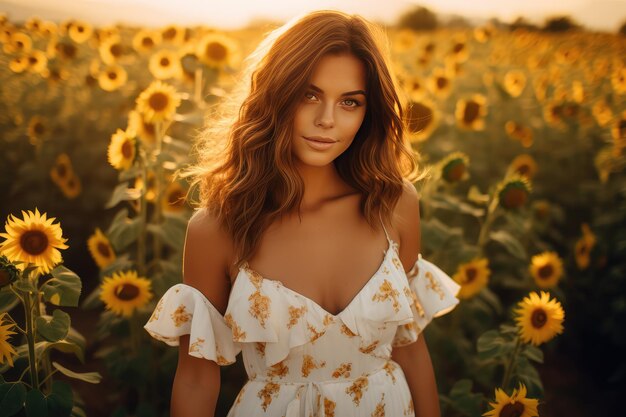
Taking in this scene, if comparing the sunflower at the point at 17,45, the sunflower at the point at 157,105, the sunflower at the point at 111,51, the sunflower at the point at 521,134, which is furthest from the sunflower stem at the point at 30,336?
the sunflower at the point at 521,134

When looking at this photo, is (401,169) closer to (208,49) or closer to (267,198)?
(267,198)

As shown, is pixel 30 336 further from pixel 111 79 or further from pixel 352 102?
pixel 111 79

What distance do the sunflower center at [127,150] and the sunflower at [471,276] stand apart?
1330 millimetres

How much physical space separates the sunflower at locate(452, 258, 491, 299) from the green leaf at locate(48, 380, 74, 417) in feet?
4.96

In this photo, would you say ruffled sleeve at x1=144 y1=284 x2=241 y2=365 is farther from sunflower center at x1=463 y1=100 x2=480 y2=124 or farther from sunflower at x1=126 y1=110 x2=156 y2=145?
sunflower center at x1=463 y1=100 x2=480 y2=124

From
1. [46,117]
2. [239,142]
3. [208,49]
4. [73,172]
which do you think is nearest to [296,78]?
[239,142]

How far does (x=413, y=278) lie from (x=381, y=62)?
0.62m

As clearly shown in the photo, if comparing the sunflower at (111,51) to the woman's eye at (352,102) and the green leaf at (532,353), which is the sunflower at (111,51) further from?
the green leaf at (532,353)

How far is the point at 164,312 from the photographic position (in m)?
1.47

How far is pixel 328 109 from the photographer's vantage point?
1.38 m

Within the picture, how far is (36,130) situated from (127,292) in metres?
1.97

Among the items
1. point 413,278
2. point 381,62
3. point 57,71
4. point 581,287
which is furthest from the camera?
point 57,71

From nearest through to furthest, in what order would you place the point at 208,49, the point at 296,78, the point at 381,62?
the point at 296,78
the point at 381,62
the point at 208,49

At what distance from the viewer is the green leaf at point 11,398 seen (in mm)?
1359
